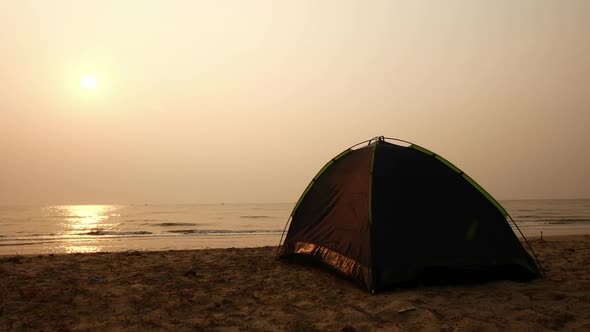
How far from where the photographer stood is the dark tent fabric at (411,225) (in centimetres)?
561

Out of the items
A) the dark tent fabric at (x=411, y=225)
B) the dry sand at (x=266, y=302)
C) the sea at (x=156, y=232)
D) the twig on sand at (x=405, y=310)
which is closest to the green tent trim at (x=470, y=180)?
the dark tent fabric at (x=411, y=225)

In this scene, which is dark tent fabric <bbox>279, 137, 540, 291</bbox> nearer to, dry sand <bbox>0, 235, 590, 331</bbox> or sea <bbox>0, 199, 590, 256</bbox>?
dry sand <bbox>0, 235, 590, 331</bbox>

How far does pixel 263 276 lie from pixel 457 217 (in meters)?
3.64

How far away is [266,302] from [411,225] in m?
2.51

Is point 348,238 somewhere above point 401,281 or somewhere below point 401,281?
above

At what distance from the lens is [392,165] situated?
6309mm

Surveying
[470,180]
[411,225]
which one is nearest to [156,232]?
[411,225]

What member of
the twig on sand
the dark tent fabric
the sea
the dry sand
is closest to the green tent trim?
the dark tent fabric

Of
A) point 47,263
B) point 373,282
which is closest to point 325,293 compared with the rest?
point 373,282

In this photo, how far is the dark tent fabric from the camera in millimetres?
5609

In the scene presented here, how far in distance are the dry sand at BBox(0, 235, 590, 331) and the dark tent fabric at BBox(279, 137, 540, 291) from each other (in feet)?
1.08

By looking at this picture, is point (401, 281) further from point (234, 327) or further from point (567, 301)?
point (234, 327)

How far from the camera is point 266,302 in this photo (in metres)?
5.35

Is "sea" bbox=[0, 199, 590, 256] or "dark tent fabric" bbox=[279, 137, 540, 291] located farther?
"sea" bbox=[0, 199, 590, 256]
